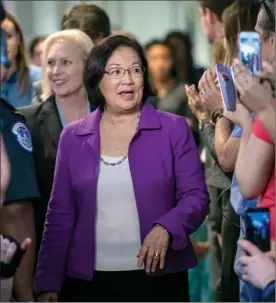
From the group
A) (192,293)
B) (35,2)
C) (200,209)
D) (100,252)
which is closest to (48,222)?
(100,252)

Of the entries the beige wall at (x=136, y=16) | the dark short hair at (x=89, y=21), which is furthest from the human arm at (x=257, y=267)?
the beige wall at (x=136, y=16)

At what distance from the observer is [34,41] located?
767 centimetres

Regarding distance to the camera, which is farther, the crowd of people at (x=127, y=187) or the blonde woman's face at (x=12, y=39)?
the blonde woman's face at (x=12, y=39)

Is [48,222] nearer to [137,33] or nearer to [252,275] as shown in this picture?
[252,275]

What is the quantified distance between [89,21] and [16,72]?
1.92 feet

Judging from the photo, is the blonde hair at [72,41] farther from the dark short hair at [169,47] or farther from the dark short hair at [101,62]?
the dark short hair at [169,47]

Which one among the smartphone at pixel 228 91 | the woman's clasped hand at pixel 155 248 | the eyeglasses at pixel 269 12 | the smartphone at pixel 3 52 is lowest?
the woman's clasped hand at pixel 155 248

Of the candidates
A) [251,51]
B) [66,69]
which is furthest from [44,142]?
[251,51]

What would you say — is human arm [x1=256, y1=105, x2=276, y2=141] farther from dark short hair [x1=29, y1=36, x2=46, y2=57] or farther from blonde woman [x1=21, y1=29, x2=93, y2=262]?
dark short hair [x1=29, y1=36, x2=46, y2=57]

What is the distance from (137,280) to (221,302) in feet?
3.27

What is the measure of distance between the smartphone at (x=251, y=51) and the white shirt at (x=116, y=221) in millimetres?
606

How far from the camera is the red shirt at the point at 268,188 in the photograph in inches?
117

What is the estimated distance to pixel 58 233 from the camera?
3631mm

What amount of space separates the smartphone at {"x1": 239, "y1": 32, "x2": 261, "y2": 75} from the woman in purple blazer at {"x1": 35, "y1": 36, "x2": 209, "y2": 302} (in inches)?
19.5
